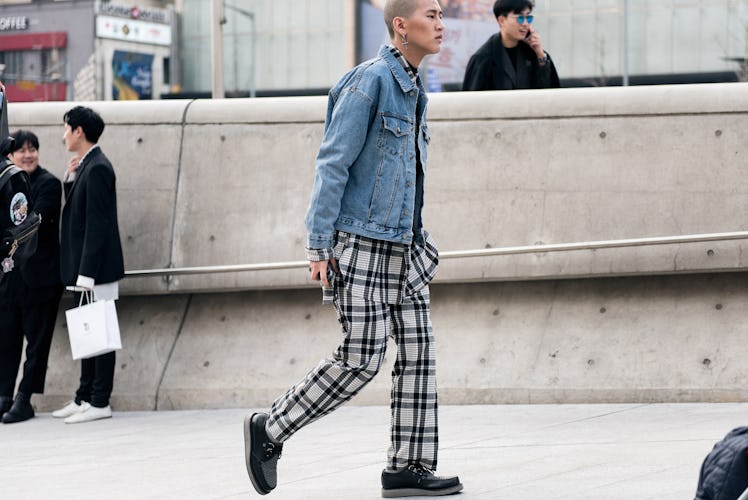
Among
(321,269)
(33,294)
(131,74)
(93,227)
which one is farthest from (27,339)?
(131,74)

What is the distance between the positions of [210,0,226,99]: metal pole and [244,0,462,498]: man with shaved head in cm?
468

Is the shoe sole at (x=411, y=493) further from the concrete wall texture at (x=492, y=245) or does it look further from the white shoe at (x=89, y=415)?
the white shoe at (x=89, y=415)

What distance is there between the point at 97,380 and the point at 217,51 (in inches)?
129

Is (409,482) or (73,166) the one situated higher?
(73,166)

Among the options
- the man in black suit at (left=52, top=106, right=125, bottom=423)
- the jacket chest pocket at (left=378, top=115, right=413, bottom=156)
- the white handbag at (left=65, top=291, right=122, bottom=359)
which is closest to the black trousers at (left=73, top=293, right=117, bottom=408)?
the man in black suit at (left=52, top=106, right=125, bottom=423)

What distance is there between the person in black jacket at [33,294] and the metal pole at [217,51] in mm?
1642

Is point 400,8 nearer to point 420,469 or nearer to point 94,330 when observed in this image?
point 420,469

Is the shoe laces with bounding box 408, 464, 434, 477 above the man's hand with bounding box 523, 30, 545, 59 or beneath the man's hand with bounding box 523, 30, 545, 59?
beneath

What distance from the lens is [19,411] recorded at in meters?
8.55

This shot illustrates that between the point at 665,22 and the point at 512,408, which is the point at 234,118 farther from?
the point at 665,22

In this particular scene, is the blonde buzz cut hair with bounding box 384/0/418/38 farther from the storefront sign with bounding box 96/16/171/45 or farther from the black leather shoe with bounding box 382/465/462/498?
the storefront sign with bounding box 96/16/171/45

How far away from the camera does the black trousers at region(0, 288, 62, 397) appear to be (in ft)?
28.4

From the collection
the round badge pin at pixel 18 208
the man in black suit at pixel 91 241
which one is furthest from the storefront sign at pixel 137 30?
the round badge pin at pixel 18 208

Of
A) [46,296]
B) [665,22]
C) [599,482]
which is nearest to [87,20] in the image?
[665,22]
